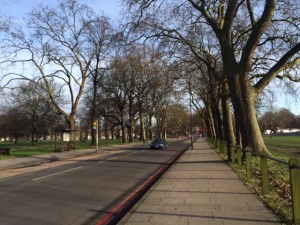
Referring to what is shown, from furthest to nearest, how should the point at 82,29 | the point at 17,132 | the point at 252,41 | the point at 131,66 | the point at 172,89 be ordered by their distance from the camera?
the point at 17,132 → the point at 131,66 → the point at 172,89 → the point at 82,29 → the point at 252,41

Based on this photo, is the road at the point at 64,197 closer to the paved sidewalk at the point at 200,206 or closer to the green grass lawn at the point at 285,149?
the paved sidewalk at the point at 200,206

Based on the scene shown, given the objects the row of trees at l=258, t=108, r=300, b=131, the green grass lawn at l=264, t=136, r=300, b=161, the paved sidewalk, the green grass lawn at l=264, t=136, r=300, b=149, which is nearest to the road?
the paved sidewalk

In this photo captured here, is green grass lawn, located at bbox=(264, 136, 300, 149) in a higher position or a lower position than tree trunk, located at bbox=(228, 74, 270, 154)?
lower

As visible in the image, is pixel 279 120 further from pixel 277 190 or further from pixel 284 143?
pixel 277 190

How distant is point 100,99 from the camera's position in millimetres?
69688

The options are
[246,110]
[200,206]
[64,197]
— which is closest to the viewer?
[200,206]

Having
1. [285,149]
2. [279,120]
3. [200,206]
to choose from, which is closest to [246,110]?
[200,206]

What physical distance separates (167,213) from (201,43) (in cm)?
2493

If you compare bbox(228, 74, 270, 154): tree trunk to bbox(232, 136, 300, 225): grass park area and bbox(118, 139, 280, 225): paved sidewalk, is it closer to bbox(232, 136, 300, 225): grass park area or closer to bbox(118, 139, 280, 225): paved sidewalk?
bbox(232, 136, 300, 225): grass park area

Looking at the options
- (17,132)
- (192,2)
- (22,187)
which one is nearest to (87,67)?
(192,2)

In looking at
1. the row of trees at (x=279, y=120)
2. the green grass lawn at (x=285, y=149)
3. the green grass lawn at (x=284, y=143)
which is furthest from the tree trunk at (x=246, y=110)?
the row of trees at (x=279, y=120)

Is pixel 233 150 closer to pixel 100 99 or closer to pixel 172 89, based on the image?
pixel 172 89

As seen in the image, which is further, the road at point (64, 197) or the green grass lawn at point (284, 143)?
the green grass lawn at point (284, 143)

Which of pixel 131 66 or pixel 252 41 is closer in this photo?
pixel 252 41
